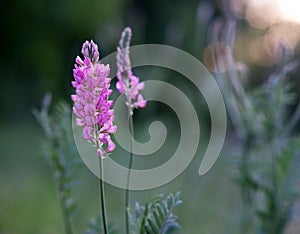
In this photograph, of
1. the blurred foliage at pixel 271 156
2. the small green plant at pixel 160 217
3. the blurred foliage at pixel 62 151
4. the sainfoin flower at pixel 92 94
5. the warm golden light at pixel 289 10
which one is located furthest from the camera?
the warm golden light at pixel 289 10

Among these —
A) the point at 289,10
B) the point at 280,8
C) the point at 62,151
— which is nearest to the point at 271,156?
the point at 62,151

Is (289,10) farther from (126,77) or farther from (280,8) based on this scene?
(126,77)

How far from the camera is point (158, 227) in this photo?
865 millimetres

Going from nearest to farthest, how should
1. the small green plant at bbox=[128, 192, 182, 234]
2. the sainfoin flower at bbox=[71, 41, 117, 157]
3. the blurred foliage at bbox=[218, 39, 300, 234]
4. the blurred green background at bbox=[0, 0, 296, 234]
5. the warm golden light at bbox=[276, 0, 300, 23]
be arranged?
1. the sainfoin flower at bbox=[71, 41, 117, 157]
2. the small green plant at bbox=[128, 192, 182, 234]
3. the blurred foliage at bbox=[218, 39, 300, 234]
4. the warm golden light at bbox=[276, 0, 300, 23]
5. the blurred green background at bbox=[0, 0, 296, 234]

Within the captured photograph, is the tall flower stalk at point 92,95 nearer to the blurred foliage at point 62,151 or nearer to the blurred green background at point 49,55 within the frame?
the blurred foliage at point 62,151

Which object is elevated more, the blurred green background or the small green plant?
the blurred green background

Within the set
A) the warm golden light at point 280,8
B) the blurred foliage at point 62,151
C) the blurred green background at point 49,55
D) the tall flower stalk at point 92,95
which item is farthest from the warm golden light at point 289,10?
the blurred green background at point 49,55

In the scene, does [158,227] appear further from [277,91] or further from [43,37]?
[43,37]

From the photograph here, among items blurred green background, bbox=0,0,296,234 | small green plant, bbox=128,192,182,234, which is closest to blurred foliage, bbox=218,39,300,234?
small green plant, bbox=128,192,182,234

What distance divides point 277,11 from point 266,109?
88 centimetres

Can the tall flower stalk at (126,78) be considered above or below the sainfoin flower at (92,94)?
above

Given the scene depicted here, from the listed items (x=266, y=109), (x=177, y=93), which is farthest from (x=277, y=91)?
(x=177, y=93)

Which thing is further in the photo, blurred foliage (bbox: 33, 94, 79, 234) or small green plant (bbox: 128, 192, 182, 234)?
blurred foliage (bbox: 33, 94, 79, 234)

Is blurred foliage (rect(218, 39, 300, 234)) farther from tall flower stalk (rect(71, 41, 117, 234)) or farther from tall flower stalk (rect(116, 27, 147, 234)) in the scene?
tall flower stalk (rect(71, 41, 117, 234))
